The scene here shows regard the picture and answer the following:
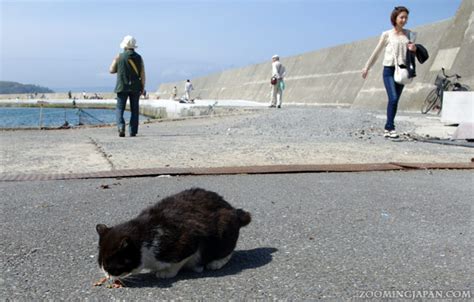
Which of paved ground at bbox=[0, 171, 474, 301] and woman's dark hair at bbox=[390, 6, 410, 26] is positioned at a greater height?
woman's dark hair at bbox=[390, 6, 410, 26]

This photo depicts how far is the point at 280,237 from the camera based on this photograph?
3.36 metres

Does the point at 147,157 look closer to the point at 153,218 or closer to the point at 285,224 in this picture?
the point at 285,224

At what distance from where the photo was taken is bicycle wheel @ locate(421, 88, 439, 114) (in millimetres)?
16112

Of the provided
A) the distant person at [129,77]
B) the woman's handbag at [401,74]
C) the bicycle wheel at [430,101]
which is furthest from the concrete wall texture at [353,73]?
the distant person at [129,77]

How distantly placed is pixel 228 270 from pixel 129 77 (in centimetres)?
749

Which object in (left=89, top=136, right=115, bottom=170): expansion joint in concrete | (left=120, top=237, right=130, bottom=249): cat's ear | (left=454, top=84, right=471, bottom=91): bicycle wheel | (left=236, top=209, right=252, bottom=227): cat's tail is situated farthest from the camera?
(left=454, top=84, right=471, bottom=91): bicycle wheel

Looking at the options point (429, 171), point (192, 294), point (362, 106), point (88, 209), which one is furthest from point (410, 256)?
point (362, 106)

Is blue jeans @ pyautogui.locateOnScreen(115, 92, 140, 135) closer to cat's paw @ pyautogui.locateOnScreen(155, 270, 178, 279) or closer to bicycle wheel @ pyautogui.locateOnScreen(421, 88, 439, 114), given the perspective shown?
cat's paw @ pyautogui.locateOnScreen(155, 270, 178, 279)

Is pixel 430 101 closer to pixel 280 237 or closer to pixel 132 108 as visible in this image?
pixel 132 108

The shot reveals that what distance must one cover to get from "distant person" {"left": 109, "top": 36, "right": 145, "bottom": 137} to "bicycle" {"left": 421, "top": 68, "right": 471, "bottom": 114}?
934cm

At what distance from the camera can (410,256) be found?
2.98 metres

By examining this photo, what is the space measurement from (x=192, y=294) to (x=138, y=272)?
329 millimetres

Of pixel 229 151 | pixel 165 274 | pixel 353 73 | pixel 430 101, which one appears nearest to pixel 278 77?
pixel 430 101

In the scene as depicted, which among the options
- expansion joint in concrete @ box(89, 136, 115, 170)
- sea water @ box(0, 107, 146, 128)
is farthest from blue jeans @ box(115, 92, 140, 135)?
sea water @ box(0, 107, 146, 128)
